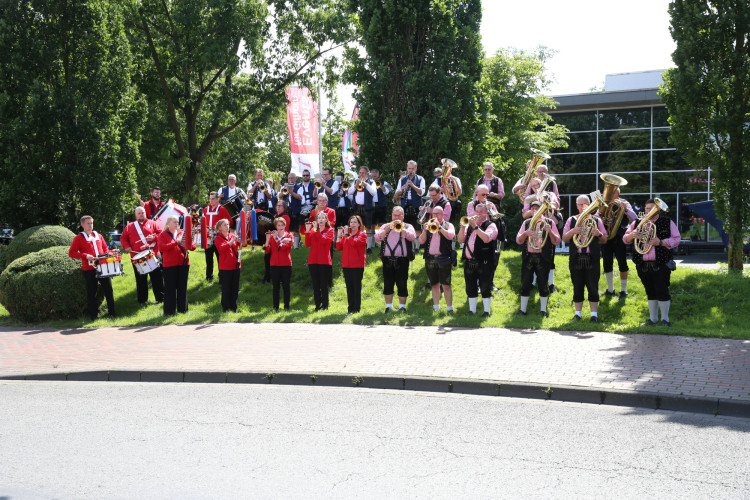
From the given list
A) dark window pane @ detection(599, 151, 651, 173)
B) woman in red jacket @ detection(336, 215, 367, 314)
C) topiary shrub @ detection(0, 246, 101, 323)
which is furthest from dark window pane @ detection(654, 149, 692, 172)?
topiary shrub @ detection(0, 246, 101, 323)

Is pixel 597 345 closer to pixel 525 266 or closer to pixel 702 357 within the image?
pixel 702 357

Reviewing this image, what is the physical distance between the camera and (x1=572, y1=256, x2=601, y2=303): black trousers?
38.8 feet

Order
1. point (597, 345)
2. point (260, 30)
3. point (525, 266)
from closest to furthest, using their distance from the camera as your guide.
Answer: point (597, 345)
point (525, 266)
point (260, 30)

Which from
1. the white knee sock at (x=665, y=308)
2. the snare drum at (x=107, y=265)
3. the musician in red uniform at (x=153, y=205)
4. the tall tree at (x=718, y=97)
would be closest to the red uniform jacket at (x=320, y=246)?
the snare drum at (x=107, y=265)

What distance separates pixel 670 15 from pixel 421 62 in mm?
6113

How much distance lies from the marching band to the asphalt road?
5117 mm

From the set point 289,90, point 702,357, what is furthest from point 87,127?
point 702,357

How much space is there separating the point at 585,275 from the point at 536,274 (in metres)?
0.89

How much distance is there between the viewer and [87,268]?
13711mm

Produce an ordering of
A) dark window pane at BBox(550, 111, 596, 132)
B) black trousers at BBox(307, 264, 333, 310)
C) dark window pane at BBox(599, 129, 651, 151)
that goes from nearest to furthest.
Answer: black trousers at BBox(307, 264, 333, 310), dark window pane at BBox(599, 129, 651, 151), dark window pane at BBox(550, 111, 596, 132)

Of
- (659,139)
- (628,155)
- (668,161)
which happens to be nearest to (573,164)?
(628,155)

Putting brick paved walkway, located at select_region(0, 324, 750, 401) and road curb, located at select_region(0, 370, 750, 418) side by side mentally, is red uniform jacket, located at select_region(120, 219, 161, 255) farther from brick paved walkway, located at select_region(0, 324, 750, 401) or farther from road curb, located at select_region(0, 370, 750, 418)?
road curb, located at select_region(0, 370, 750, 418)

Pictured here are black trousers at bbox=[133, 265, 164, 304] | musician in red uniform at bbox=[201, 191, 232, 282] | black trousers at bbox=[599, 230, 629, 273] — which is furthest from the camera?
musician in red uniform at bbox=[201, 191, 232, 282]

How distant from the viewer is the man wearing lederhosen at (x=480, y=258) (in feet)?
41.3
